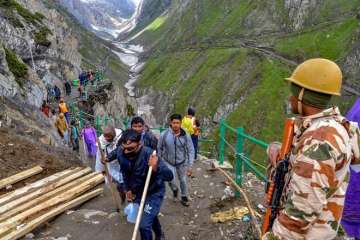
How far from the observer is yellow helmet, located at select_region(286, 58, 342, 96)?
10.7 ft

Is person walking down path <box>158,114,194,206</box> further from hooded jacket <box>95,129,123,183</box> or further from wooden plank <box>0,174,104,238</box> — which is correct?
wooden plank <box>0,174,104,238</box>

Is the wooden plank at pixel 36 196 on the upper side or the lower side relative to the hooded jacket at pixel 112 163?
lower

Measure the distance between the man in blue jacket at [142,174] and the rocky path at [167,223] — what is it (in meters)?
1.62

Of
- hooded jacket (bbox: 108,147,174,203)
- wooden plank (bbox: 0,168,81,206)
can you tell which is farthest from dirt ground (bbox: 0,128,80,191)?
hooded jacket (bbox: 108,147,174,203)

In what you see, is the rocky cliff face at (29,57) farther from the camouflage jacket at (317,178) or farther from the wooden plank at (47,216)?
the camouflage jacket at (317,178)

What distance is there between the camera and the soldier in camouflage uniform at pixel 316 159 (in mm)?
3105

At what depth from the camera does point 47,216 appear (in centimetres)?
853

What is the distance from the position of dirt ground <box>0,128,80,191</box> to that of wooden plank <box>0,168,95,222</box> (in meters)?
0.88

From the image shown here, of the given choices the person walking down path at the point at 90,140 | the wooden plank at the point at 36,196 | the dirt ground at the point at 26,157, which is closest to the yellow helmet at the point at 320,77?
the wooden plank at the point at 36,196

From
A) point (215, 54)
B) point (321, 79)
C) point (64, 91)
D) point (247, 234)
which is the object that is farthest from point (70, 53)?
point (321, 79)

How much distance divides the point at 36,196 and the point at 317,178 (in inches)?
315

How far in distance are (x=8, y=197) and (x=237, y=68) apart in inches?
3064

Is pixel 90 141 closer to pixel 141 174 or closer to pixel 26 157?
pixel 26 157

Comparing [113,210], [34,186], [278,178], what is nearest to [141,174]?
[113,210]
